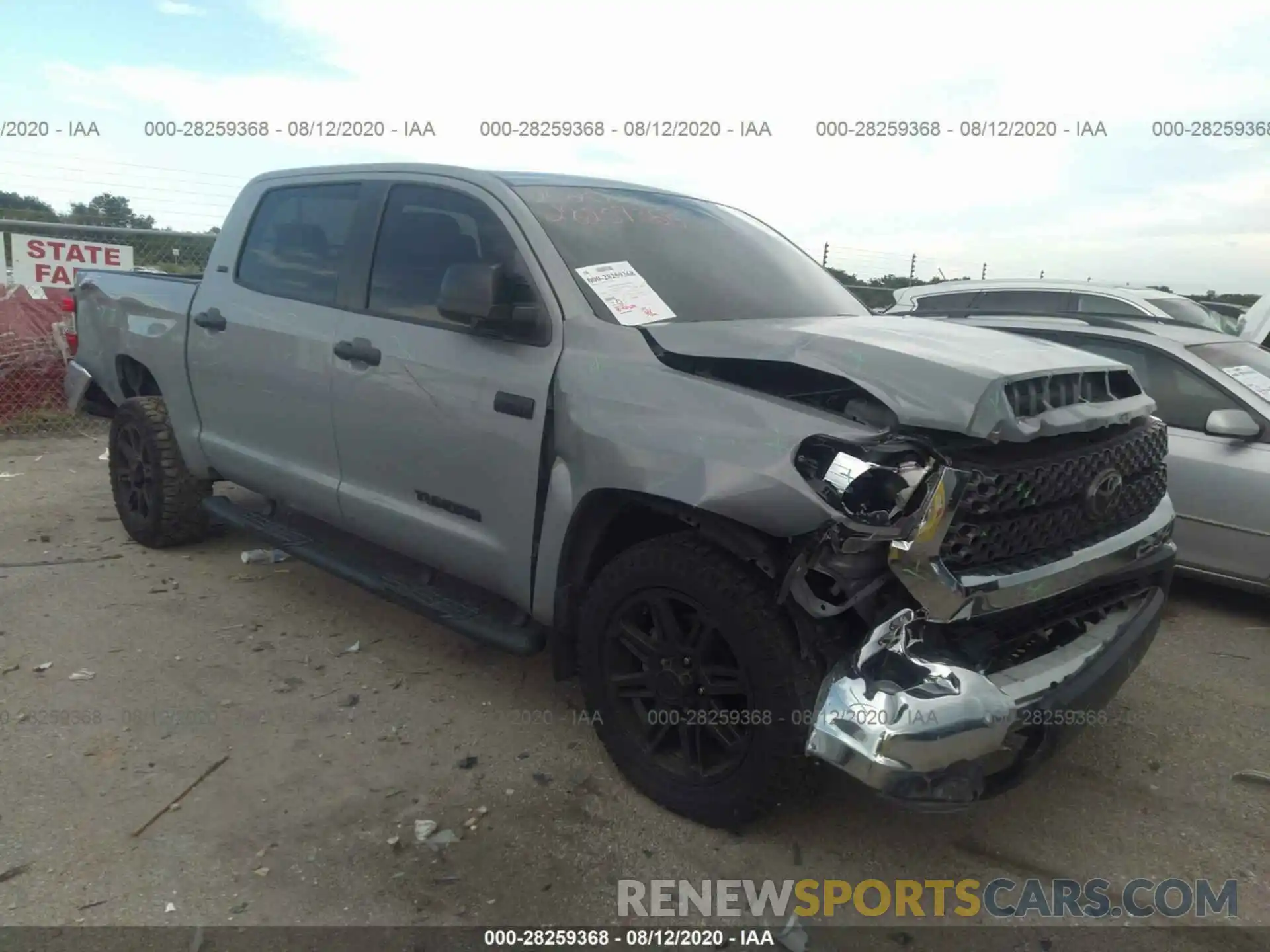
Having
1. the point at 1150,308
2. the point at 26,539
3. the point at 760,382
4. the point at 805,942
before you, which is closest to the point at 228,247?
the point at 26,539

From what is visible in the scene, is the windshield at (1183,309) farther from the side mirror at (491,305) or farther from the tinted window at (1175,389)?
the side mirror at (491,305)

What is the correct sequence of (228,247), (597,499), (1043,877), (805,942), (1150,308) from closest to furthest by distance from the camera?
(805,942) → (1043,877) → (597,499) → (228,247) → (1150,308)

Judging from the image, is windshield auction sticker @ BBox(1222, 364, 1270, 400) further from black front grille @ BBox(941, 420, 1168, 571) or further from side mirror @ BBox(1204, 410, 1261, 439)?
black front grille @ BBox(941, 420, 1168, 571)

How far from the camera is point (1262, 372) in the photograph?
194 inches

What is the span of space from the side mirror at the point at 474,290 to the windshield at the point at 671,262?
0.31 meters

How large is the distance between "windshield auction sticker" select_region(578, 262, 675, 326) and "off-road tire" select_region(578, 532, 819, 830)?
78 centimetres

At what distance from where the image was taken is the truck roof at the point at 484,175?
3.37 metres

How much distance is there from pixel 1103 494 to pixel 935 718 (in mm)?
964

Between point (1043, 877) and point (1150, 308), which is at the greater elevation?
point (1150, 308)

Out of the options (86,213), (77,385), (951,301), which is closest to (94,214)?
(86,213)

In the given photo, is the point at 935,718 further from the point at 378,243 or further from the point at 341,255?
the point at 341,255

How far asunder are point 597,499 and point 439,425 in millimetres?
753

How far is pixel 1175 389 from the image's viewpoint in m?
4.86

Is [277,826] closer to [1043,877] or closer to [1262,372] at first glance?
[1043,877]
